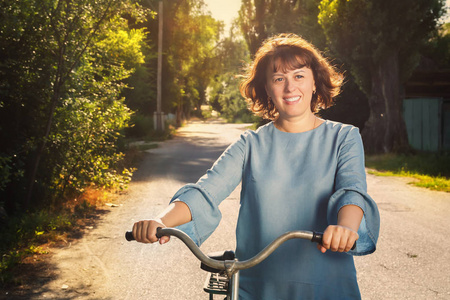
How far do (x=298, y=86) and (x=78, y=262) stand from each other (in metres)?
4.55

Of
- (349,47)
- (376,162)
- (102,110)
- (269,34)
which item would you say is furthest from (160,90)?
(102,110)

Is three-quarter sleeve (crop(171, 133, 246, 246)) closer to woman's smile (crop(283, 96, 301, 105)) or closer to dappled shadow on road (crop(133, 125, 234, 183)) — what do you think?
woman's smile (crop(283, 96, 301, 105))

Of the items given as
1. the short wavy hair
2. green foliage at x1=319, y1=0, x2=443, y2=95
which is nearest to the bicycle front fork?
the short wavy hair

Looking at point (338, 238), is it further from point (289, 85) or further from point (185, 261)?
point (185, 261)

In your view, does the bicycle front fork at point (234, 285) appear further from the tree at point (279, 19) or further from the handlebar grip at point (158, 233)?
the tree at point (279, 19)

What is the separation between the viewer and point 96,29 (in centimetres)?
793

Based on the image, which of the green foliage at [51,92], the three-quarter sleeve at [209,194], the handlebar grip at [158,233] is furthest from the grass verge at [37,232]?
the handlebar grip at [158,233]

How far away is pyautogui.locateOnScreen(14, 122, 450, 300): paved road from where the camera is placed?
5324mm

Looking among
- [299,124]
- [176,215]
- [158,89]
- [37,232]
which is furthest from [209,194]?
[158,89]

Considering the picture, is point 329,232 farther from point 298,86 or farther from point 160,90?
point 160,90

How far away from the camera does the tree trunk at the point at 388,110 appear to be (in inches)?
735

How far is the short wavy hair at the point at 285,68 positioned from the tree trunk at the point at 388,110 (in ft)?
53.8

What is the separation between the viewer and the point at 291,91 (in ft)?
8.29

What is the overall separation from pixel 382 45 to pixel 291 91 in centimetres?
1657
